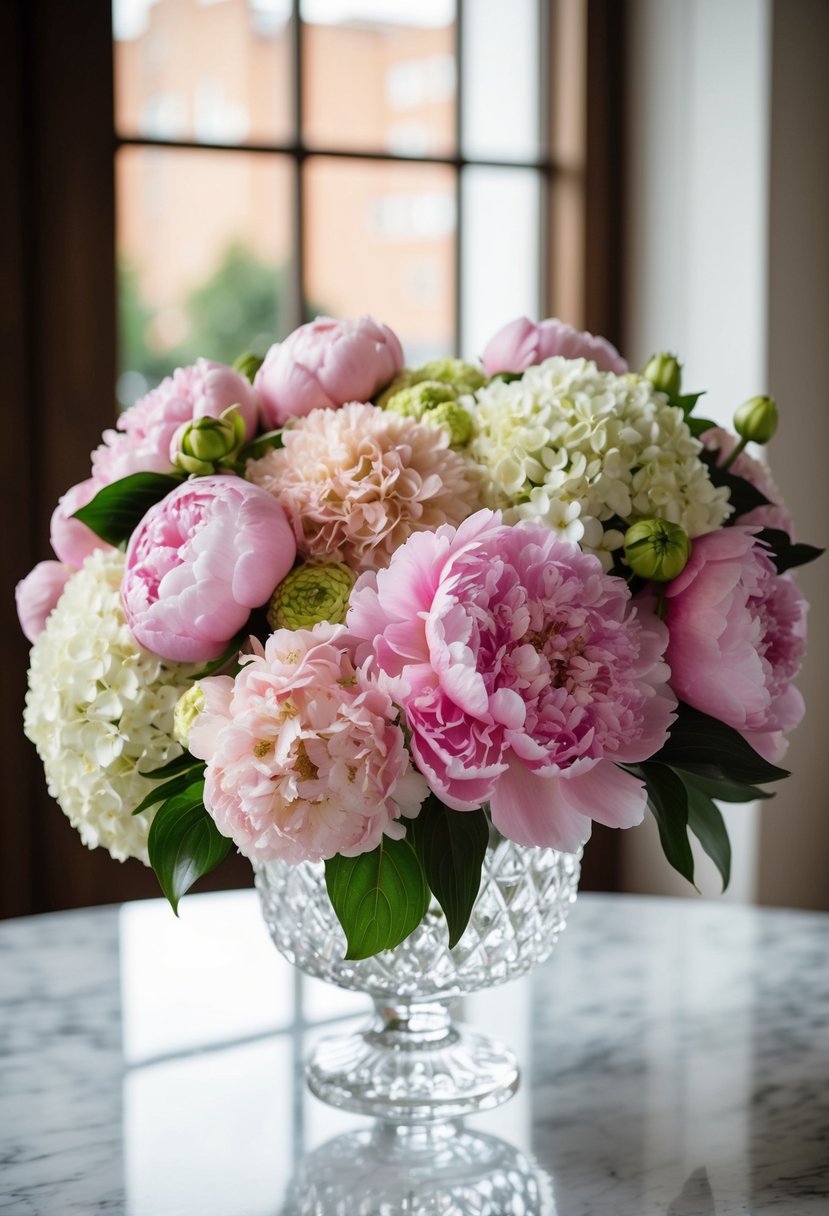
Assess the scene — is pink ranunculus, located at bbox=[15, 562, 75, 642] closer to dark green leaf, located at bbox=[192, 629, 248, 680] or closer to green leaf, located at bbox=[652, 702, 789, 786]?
dark green leaf, located at bbox=[192, 629, 248, 680]

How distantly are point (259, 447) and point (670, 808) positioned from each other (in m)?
0.29

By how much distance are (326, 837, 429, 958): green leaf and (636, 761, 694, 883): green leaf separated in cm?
13

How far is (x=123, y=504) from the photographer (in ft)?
2.55

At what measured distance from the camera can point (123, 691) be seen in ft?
2.40

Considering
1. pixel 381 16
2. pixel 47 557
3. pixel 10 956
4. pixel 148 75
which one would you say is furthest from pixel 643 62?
pixel 10 956

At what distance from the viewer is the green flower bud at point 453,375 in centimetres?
82

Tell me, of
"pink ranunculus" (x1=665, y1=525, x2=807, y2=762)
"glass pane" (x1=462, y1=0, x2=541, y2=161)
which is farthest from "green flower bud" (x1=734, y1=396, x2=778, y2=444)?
"glass pane" (x1=462, y1=0, x2=541, y2=161)

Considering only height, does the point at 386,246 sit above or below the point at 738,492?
above

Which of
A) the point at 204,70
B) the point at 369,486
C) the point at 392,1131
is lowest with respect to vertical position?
the point at 392,1131

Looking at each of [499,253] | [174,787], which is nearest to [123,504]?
[174,787]

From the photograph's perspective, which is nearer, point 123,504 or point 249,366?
point 123,504

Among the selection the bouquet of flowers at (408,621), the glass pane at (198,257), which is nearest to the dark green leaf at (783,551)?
the bouquet of flowers at (408,621)

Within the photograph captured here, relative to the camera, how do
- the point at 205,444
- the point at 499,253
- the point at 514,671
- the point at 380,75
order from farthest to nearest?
1. the point at 499,253
2. the point at 380,75
3. the point at 205,444
4. the point at 514,671

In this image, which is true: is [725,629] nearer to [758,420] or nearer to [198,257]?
[758,420]
